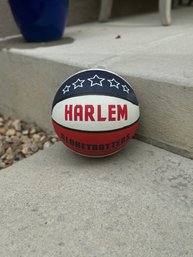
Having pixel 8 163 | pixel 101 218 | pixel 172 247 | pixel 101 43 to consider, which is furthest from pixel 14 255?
→ pixel 101 43

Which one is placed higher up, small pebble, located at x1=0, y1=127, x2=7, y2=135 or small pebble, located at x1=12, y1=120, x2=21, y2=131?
small pebble, located at x1=12, y1=120, x2=21, y2=131

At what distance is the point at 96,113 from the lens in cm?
175

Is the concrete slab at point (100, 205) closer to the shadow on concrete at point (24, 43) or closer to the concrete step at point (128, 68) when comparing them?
the concrete step at point (128, 68)

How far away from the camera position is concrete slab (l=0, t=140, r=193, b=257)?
1348mm

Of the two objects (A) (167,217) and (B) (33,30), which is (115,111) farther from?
(B) (33,30)

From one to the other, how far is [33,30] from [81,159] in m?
1.44

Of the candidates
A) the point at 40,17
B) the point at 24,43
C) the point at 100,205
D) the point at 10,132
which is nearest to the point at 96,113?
the point at 100,205

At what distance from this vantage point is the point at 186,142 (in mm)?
1872

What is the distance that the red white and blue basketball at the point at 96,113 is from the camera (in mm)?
1756

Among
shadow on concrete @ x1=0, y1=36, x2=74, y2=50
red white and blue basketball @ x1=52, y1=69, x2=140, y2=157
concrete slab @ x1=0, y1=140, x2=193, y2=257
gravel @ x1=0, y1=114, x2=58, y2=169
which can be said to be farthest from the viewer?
shadow on concrete @ x1=0, y1=36, x2=74, y2=50

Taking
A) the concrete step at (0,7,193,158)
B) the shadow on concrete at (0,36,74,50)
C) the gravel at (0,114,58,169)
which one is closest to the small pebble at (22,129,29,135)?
the gravel at (0,114,58,169)

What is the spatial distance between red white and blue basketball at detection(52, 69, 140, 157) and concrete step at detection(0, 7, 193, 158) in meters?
0.15

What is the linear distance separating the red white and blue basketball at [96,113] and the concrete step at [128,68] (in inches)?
5.9

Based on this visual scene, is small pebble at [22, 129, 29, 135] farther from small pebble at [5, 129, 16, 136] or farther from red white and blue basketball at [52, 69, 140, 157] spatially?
red white and blue basketball at [52, 69, 140, 157]
